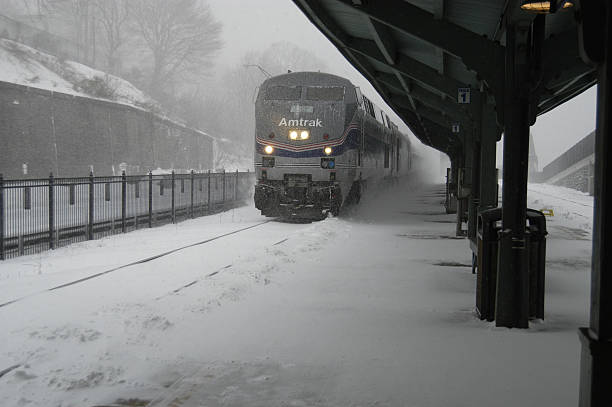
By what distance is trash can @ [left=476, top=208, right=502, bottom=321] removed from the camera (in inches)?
261

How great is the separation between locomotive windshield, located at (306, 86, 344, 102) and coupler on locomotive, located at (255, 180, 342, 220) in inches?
90.9

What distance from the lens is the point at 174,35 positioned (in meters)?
68.7

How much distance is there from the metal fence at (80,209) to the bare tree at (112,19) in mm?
47728

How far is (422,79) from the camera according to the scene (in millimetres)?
11844

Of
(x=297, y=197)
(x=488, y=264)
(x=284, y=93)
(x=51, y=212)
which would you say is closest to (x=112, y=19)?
(x=284, y=93)

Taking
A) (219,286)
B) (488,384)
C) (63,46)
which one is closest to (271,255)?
(219,286)

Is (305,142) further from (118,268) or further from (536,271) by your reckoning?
(536,271)

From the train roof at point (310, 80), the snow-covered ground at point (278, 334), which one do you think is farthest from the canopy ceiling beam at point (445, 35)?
the train roof at point (310, 80)

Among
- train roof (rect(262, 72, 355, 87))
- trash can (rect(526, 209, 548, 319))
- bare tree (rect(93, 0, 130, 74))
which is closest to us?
trash can (rect(526, 209, 548, 319))

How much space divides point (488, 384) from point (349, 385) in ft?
→ 3.33

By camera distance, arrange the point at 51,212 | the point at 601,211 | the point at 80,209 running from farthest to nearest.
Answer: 1. the point at 80,209
2. the point at 51,212
3. the point at 601,211

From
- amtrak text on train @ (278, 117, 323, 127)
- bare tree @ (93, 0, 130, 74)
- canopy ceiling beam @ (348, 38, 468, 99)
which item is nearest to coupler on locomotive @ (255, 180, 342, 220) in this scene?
amtrak text on train @ (278, 117, 323, 127)

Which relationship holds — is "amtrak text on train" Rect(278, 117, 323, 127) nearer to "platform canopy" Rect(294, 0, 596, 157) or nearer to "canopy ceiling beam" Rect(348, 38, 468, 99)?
"platform canopy" Rect(294, 0, 596, 157)

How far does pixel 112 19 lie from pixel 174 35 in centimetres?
675
